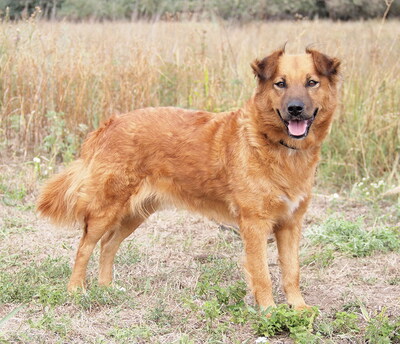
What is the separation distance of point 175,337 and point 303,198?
3.82 feet

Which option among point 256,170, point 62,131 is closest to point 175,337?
point 256,170

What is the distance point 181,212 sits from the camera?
596 cm

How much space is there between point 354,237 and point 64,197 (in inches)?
94.5

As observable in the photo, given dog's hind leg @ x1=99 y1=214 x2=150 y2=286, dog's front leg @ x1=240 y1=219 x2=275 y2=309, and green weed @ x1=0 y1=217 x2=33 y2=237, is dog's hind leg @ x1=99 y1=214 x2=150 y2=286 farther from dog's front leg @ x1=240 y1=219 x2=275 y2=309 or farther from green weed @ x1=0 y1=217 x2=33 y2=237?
green weed @ x1=0 y1=217 x2=33 y2=237

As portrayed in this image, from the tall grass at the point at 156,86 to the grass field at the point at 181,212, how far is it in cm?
2

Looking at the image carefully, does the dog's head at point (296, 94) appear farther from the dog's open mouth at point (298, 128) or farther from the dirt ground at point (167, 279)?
the dirt ground at point (167, 279)

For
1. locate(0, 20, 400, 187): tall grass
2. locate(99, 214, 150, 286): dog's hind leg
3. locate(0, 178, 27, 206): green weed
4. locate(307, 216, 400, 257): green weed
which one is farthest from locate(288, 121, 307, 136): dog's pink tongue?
locate(0, 178, 27, 206): green weed

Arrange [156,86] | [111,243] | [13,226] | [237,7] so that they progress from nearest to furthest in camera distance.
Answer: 1. [111,243]
2. [13,226]
3. [156,86]
4. [237,7]

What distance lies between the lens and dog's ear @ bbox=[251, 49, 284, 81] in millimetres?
3682

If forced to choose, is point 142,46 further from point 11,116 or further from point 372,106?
point 372,106

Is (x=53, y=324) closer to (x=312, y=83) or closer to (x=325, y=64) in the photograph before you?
(x=312, y=83)

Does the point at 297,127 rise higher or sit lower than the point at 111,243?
higher

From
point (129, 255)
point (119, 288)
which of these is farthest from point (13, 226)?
point (119, 288)

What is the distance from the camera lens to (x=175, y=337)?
3281 mm
